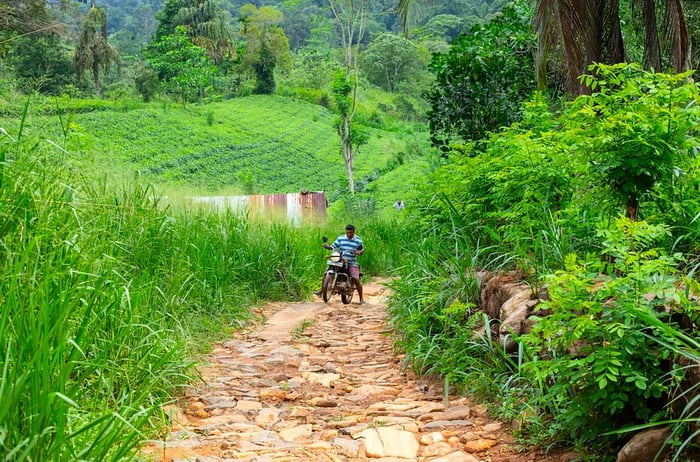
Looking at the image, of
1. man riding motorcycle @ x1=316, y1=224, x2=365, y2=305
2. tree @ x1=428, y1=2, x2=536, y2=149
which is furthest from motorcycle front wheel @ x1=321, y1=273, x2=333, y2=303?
tree @ x1=428, y1=2, x2=536, y2=149

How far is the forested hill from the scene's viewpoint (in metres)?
47.4

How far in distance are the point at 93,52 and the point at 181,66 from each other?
5311 mm

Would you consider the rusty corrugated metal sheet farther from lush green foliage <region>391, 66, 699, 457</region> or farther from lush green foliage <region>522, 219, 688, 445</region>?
lush green foliage <region>522, 219, 688, 445</region>

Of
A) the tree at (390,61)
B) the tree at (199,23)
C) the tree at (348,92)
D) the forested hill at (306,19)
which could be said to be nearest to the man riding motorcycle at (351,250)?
the tree at (348,92)

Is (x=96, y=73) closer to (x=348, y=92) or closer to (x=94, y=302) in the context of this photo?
(x=348, y=92)

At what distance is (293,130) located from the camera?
40.2 m

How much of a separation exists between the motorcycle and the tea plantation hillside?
47.8ft

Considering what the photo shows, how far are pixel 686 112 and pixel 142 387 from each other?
11.1ft

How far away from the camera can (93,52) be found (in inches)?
1423

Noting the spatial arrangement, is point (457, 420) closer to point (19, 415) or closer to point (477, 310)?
point (477, 310)

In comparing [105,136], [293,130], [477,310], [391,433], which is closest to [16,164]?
[391,433]

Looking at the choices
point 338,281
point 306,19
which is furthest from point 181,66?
point 338,281

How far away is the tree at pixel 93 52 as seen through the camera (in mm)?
34862

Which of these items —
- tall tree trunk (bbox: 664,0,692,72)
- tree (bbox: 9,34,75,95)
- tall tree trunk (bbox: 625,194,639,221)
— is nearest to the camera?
tall tree trunk (bbox: 625,194,639,221)
